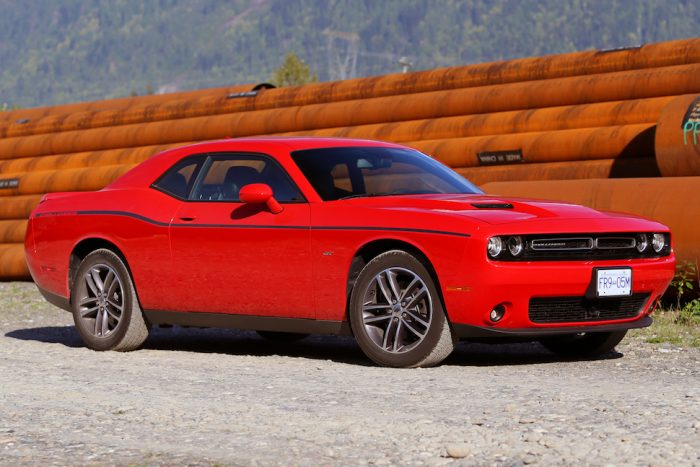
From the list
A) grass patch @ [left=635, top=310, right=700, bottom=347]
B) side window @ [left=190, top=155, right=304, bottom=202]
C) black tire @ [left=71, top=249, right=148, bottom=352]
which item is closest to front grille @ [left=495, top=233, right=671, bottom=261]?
grass patch @ [left=635, top=310, right=700, bottom=347]

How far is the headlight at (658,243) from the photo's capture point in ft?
25.0

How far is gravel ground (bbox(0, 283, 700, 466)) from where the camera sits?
16.2 ft

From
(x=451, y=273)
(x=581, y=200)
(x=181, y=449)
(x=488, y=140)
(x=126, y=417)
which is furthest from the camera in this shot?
(x=488, y=140)

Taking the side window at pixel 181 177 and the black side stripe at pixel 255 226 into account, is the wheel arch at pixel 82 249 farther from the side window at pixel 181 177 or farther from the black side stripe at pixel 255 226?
the side window at pixel 181 177

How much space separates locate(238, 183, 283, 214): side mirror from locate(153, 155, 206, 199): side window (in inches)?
34.8

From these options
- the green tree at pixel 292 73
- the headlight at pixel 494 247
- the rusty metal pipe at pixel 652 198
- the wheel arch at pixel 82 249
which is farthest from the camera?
the green tree at pixel 292 73

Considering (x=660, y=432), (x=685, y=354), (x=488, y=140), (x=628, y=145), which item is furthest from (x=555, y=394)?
(x=488, y=140)

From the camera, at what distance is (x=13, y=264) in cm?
1862

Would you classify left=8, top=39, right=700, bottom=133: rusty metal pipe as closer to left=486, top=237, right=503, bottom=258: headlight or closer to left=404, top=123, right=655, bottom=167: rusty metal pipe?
left=404, top=123, right=655, bottom=167: rusty metal pipe

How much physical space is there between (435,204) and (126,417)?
2379mm

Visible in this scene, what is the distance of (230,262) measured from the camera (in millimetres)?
8148

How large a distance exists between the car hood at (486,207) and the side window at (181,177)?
143 cm

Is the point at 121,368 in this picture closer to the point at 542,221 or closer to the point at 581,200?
the point at 542,221

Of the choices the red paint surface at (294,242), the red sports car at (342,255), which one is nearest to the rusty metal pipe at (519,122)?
the red sports car at (342,255)
